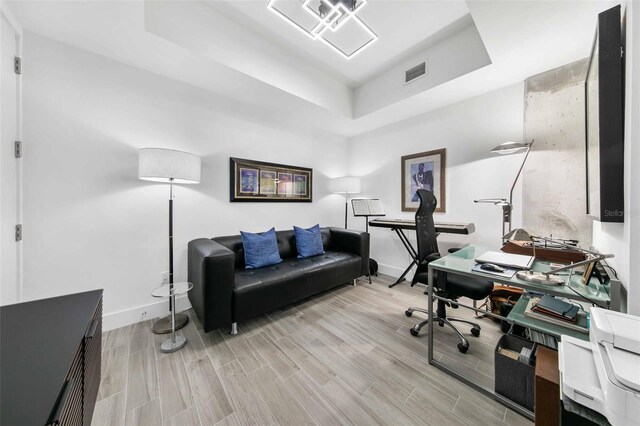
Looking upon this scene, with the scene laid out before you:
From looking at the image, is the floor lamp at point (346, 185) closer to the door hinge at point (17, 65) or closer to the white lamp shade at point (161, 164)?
the white lamp shade at point (161, 164)

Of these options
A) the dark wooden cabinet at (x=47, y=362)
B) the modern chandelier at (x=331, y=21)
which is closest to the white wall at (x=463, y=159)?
the modern chandelier at (x=331, y=21)

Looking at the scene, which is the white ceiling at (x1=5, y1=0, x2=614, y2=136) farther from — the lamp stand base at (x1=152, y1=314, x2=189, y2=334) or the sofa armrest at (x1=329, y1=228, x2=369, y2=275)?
the lamp stand base at (x1=152, y1=314, x2=189, y2=334)

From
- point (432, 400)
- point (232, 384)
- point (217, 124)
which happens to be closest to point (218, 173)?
point (217, 124)

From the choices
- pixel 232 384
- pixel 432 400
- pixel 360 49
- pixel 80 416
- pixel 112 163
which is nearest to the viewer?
pixel 80 416

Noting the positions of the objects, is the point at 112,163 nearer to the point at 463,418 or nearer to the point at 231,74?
the point at 231,74

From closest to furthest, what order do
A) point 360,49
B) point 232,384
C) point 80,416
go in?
point 80,416, point 232,384, point 360,49

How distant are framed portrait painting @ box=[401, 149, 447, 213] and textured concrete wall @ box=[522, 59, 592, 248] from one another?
0.86m

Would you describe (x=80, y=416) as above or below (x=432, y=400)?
above

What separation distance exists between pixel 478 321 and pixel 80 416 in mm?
2841

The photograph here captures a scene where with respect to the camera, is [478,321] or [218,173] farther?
[218,173]

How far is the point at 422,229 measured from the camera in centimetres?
202

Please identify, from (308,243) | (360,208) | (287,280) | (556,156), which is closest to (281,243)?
(308,243)

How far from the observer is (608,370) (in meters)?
0.62

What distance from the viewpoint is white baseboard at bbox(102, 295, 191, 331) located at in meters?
1.96
